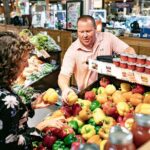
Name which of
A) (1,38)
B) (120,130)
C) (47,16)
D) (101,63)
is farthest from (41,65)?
(47,16)

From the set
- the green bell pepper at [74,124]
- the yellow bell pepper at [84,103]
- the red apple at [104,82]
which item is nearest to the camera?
the green bell pepper at [74,124]

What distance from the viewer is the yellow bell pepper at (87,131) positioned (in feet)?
7.89

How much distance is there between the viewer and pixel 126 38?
25.0 ft

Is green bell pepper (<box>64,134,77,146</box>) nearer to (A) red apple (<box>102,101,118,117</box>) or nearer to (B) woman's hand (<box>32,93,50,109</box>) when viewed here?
(B) woman's hand (<box>32,93,50,109</box>)

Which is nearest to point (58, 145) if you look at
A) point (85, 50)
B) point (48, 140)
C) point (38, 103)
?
point (48, 140)

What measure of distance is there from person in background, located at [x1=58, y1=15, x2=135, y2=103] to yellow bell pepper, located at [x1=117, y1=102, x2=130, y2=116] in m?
0.86

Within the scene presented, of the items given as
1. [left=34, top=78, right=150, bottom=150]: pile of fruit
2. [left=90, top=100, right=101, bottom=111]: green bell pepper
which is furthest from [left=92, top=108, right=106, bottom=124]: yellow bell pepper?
[left=90, top=100, right=101, bottom=111]: green bell pepper

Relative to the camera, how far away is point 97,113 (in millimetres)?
2639

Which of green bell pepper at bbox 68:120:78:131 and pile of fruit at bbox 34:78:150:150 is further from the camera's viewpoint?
green bell pepper at bbox 68:120:78:131

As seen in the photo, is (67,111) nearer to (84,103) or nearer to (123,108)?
(84,103)

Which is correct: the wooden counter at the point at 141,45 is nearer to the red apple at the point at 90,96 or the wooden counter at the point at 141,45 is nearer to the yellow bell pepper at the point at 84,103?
the red apple at the point at 90,96

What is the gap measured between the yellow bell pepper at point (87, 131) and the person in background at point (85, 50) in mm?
925

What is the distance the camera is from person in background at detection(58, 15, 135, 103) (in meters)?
3.39

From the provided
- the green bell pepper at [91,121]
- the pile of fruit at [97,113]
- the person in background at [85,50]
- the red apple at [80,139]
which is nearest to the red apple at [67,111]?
the pile of fruit at [97,113]
